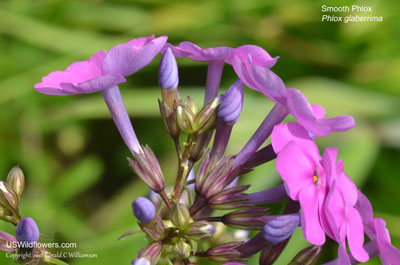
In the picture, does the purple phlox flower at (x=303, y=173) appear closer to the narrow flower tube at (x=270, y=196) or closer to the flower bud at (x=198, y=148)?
the narrow flower tube at (x=270, y=196)

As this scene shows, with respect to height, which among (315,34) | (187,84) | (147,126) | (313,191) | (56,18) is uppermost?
(56,18)

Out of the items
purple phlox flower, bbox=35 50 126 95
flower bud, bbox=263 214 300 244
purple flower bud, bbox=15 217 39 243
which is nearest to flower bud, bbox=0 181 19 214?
purple flower bud, bbox=15 217 39 243

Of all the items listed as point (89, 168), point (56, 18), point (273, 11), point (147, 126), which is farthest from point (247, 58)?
point (56, 18)

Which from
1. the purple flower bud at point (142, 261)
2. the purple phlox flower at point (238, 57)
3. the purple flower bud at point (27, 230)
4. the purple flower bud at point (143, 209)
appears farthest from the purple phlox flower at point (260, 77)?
the purple flower bud at point (27, 230)

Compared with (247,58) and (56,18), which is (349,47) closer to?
(56,18)

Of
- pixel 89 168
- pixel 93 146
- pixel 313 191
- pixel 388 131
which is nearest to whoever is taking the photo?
pixel 313 191

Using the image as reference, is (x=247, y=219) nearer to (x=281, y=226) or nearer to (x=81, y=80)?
(x=281, y=226)
